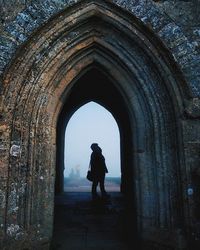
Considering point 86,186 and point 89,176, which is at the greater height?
point 89,176

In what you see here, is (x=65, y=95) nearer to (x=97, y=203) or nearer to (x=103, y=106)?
(x=97, y=203)

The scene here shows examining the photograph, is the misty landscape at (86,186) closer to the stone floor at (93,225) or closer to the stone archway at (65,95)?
the stone floor at (93,225)

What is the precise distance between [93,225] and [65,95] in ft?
8.81

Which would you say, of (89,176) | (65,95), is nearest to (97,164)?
(89,176)

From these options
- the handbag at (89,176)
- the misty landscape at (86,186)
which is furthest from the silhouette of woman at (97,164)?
the misty landscape at (86,186)

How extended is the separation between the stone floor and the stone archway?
0.79 metres

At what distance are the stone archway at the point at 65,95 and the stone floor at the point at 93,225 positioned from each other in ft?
2.59

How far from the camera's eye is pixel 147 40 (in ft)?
12.5

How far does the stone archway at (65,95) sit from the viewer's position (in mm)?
3463

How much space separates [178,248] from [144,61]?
252cm

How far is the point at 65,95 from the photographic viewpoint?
4.15 meters

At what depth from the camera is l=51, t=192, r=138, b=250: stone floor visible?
4.19 metres

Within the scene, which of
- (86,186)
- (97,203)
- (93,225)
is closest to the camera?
(93,225)

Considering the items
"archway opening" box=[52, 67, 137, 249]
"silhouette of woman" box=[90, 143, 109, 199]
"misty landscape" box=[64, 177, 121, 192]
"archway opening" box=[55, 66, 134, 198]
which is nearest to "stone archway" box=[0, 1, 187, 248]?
"archway opening" box=[52, 67, 137, 249]
